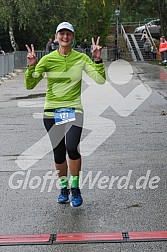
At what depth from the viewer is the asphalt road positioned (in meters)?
6.27

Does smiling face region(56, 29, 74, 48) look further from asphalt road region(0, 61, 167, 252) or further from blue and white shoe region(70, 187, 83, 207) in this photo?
asphalt road region(0, 61, 167, 252)

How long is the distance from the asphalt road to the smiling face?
5.75 ft

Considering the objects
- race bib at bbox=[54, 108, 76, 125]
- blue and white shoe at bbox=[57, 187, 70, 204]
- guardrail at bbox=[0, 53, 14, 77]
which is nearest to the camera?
race bib at bbox=[54, 108, 76, 125]

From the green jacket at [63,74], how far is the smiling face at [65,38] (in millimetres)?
118

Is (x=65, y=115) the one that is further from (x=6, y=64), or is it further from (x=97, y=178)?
(x=6, y=64)

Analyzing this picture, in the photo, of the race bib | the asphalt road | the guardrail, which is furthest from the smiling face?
the guardrail

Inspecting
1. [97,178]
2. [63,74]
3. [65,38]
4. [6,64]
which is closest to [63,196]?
[97,178]

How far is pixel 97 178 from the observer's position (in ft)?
27.3

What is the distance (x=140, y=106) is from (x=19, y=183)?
9.41 m

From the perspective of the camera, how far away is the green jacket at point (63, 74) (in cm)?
692

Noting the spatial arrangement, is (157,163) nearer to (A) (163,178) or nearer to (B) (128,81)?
(A) (163,178)

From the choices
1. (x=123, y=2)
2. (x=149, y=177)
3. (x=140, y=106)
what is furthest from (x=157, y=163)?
(x=123, y=2)

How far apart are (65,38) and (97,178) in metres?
2.17

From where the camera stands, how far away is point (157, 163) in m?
9.22
